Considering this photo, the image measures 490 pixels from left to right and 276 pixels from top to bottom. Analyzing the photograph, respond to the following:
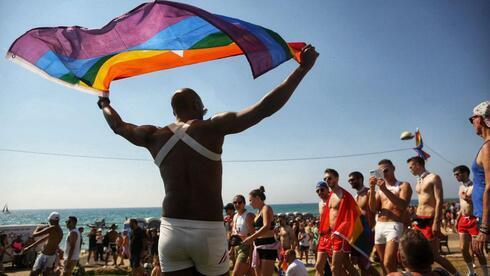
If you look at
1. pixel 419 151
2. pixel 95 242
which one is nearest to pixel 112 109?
pixel 419 151

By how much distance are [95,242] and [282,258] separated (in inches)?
647

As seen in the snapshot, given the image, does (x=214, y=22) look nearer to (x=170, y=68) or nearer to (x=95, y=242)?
(x=170, y=68)

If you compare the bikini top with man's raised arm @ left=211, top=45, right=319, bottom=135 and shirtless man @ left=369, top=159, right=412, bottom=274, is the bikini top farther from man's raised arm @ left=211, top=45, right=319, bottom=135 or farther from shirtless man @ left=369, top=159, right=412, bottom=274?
man's raised arm @ left=211, top=45, right=319, bottom=135

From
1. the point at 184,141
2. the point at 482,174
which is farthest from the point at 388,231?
the point at 184,141

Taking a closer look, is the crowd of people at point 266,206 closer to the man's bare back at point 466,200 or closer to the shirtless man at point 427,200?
the shirtless man at point 427,200

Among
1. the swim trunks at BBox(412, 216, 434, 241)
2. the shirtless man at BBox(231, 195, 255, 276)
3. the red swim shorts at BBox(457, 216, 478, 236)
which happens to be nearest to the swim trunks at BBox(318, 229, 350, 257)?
the swim trunks at BBox(412, 216, 434, 241)

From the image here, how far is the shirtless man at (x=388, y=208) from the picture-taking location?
6.17 meters

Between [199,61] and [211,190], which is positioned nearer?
[211,190]

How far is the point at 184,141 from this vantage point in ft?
8.27

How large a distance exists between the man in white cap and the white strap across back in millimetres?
2899

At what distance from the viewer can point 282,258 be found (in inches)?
333

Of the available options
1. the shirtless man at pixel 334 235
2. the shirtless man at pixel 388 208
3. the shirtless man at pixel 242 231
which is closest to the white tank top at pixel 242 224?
the shirtless man at pixel 242 231

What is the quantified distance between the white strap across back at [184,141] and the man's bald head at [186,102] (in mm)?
158

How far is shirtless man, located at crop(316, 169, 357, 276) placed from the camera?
641cm
